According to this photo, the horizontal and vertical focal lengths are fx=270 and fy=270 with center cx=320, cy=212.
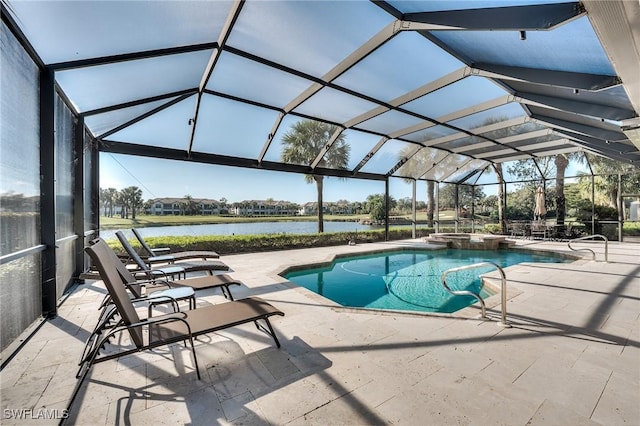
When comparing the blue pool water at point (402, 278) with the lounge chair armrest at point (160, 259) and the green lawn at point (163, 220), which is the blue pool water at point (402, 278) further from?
the green lawn at point (163, 220)

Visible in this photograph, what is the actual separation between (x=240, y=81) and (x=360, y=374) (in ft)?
19.3

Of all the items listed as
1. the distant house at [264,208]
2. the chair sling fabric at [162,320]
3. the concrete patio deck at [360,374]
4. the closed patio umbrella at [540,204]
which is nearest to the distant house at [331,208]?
the distant house at [264,208]

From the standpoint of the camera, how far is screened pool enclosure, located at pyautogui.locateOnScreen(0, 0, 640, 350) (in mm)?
2869

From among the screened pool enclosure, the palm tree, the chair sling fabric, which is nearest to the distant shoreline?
the screened pool enclosure

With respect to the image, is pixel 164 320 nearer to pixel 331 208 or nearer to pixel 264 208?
pixel 264 208

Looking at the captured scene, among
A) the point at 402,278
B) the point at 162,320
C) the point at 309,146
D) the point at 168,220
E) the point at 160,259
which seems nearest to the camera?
the point at 162,320

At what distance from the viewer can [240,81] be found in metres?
5.84

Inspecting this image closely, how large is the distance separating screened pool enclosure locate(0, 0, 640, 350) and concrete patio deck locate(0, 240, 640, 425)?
1296mm

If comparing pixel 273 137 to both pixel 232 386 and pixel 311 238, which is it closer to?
Answer: pixel 311 238

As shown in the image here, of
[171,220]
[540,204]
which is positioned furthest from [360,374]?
[540,204]

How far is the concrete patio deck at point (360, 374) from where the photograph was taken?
6.35ft

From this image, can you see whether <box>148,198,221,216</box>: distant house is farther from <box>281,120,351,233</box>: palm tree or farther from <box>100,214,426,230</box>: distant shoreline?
<box>281,120,351,233</box>: palm tree

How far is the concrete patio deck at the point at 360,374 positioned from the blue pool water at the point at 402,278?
5.87 feet

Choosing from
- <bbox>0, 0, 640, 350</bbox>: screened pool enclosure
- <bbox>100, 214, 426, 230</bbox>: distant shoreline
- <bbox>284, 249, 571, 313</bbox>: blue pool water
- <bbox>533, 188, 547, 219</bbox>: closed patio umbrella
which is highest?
<bbox>0, 0, 640, 350</bbox>: screened pool enclosure
